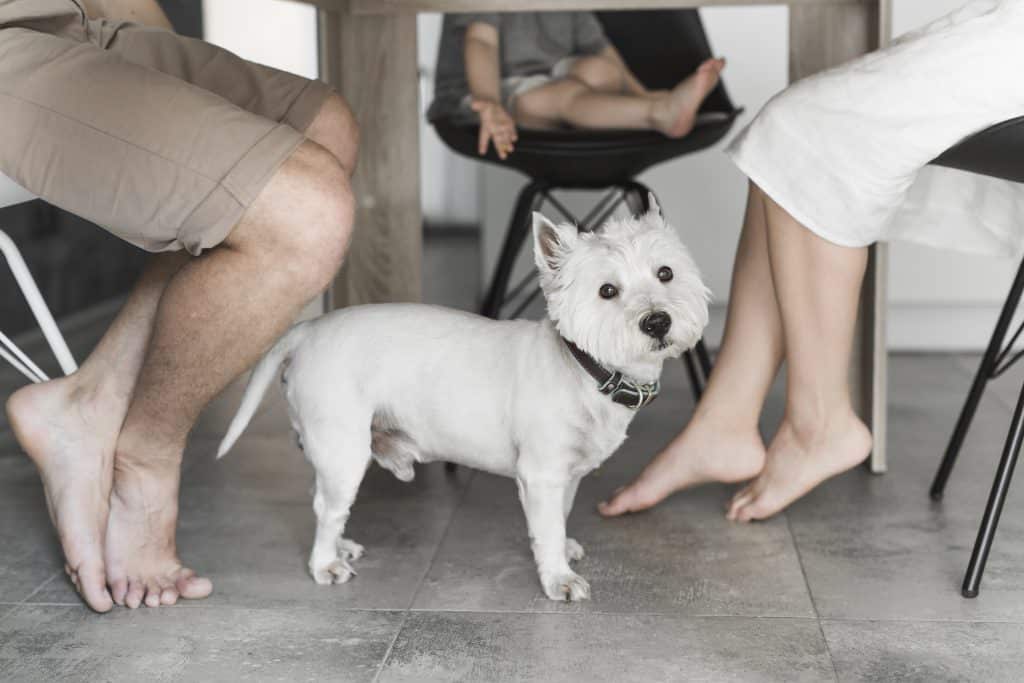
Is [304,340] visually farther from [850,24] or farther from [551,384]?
[850,24]

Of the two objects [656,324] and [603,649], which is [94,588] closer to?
[603,649]

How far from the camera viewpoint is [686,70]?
8.30 ft

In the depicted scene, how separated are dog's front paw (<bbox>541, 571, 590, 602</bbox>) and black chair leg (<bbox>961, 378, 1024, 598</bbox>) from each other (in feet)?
1.48

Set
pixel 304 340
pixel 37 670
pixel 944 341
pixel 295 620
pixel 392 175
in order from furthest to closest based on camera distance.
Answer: pixel 944 341
pixel 392 175
pixel 304 340
pixel 295 620
pixel 37 670

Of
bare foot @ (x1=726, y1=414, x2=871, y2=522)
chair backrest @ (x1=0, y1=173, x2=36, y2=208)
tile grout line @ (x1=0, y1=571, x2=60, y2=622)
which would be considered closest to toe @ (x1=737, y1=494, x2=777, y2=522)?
bare foot @ (x1=726, y1=414, x2=871, y2=522)

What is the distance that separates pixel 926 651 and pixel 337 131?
0.96 metres

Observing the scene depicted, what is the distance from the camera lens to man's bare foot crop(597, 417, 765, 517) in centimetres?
186

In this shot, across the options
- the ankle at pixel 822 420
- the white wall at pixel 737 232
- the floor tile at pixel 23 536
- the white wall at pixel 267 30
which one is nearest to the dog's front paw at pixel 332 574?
the floor tile at pixel 23 536

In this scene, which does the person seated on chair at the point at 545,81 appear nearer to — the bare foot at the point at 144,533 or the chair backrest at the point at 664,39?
the chair backrest at the point at 664,39

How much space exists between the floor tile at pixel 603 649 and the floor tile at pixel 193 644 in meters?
0.05

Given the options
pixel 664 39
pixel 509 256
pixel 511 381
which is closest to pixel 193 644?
pixel 511 381

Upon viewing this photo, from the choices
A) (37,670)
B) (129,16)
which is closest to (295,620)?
(37,670)

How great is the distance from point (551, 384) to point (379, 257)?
0.86 metres

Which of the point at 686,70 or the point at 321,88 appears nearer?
the point at 321,88
